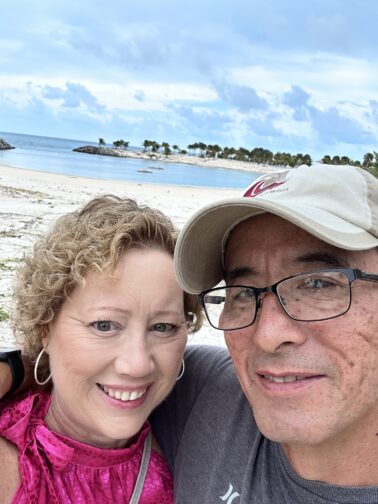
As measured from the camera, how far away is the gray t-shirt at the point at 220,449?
189 cm

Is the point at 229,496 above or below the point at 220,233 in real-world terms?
below

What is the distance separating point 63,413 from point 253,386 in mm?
921

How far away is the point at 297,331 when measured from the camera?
1781mm

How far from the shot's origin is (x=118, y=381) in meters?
2.17

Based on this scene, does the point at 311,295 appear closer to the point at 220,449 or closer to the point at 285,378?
the point at 285,378

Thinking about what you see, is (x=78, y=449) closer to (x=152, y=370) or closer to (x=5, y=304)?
(x=152, y=370)

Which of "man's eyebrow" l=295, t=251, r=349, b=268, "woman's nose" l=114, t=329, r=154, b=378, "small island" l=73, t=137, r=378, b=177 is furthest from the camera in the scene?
"small island" l=73, t=137, r=378, b=177

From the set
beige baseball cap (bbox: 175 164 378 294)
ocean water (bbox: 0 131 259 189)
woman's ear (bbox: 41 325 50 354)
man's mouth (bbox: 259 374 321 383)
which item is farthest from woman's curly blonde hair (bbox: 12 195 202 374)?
ocean water (bbox: 0 131 259 189)

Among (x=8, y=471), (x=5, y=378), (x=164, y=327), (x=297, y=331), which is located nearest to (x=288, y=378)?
(x=297, y=331)

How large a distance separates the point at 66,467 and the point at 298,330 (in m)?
1.19

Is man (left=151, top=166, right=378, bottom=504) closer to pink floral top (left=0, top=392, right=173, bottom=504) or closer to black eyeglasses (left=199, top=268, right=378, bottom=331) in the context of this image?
black eyeglasses (left=199, top=268, right=378, bottom=331)

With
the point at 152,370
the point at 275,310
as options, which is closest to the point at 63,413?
the point at 152,370

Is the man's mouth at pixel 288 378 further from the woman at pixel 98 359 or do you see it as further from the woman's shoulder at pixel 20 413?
the woman's shoulder at pixel 20 413

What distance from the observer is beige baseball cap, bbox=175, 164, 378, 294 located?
174 cm
